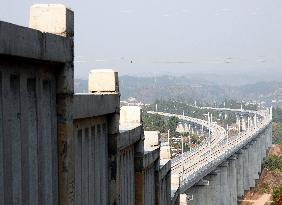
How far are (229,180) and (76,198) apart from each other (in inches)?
3096

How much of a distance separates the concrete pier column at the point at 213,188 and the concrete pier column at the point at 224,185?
1072 millimetres

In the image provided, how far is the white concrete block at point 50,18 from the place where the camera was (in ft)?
21.7

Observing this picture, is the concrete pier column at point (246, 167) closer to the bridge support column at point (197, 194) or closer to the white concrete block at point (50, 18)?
the bridge support column at point (197, 194)

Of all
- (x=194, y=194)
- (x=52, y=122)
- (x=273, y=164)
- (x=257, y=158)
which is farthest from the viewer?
(x=273, y=164)

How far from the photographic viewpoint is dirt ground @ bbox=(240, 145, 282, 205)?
94938 millimetres

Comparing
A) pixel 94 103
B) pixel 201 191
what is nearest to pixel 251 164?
pixel 201 191

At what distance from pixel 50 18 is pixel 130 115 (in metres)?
6.88

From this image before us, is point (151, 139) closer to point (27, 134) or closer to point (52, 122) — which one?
point (52, 122)

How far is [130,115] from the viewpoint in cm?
1341

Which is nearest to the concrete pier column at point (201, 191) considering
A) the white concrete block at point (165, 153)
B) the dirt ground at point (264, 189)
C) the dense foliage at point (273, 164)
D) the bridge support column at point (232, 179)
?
the bridge support column at point (232, 179)

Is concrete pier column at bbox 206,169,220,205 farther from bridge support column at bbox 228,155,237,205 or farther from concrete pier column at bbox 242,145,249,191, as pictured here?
concrete pier column at bbox 242,145,249,191

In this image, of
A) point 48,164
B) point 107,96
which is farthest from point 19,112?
point 107,96

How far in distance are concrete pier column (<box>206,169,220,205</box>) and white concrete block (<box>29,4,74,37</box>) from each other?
205 feet

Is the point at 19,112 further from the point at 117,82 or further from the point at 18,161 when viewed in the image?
the point at 117,82
